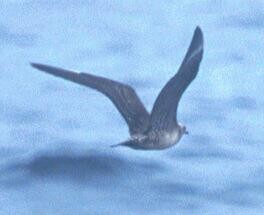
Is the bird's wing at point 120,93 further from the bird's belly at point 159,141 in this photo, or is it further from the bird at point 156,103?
the bird's belly at point 159,141

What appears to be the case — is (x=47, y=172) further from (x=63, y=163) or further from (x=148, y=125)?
(x=148, y=125)

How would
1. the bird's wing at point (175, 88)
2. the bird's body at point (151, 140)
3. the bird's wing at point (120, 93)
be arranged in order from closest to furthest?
the bird's wing at point (175, 88)
the bird's body at point (151, 140)
the bird's wing at point (120, 93)

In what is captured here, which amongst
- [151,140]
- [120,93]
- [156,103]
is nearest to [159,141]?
[151,140]

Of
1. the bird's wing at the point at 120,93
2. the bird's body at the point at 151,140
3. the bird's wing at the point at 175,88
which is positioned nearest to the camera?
the bird's wing at the point at 175,88

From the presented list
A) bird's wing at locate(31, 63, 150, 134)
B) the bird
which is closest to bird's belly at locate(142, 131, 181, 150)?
the bird

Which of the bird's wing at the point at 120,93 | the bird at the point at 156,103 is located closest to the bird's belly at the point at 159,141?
the bird at the point at 156,103

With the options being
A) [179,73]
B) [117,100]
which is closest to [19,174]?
[117,100]

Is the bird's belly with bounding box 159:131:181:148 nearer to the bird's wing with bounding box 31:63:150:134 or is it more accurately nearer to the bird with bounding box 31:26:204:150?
the bird with bounding box 31:26:204:150

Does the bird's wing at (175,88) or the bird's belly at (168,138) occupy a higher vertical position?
the bird's wing at (175,88)
